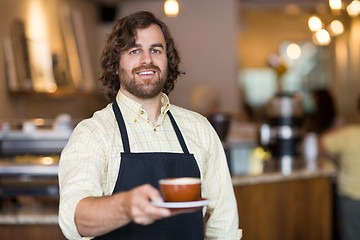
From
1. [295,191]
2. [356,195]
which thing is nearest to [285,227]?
[295,191]

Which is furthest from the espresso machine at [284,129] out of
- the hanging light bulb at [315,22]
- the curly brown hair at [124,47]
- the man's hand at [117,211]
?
the man's hand at [117,211]

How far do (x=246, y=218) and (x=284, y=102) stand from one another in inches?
46.2

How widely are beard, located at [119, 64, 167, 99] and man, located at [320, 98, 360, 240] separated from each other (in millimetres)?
2704

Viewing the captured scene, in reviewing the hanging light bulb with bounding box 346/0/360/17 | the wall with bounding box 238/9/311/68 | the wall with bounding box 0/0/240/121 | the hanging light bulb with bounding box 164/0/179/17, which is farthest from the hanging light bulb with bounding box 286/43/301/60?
the hanging light bulb with bounding box 164/0/179/17

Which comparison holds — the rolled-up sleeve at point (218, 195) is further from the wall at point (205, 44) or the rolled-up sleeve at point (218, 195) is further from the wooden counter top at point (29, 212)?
the wall at point (205, 44)

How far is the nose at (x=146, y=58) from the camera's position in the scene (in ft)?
5.78

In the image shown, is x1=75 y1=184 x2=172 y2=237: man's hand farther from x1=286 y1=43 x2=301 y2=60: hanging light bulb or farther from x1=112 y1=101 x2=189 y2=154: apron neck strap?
Result: x1=286 y1=43 x2=301 y2=60: hanging light bulb

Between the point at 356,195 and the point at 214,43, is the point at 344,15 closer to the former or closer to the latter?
the point at 214,43

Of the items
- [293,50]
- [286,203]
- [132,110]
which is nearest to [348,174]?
[286,203]

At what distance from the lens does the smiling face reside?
177 cm

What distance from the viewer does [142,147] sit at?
1779 mm

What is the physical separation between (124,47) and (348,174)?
113 inches

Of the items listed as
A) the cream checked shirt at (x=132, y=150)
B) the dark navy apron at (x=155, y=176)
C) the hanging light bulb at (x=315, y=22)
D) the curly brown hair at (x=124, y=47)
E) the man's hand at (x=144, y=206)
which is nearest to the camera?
the man's hand at (x=144, y=206)

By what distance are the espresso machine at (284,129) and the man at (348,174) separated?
31 centimetres
